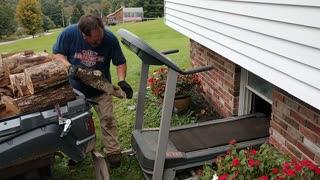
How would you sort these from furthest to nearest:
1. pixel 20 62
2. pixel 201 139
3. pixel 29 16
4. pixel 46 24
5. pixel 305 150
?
pixel 46 24
pixel 29 16
pixel 201 139
pixel 20 62
pixel 305 150

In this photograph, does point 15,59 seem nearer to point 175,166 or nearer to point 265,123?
point 175,166

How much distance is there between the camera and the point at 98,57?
147 inches

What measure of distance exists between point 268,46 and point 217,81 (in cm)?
236

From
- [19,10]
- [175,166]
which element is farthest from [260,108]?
[19,10]

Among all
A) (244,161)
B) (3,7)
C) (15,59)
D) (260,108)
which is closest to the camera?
(244,161)

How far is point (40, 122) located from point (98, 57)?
1388mm

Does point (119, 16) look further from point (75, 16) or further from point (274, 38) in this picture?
point (274, 38)

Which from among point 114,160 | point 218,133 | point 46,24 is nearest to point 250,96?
point 218,133

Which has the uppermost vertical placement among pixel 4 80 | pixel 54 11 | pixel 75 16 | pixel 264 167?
pixel 4 80

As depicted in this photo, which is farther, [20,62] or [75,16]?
[75,16]

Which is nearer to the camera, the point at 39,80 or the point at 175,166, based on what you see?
the point at 39,80

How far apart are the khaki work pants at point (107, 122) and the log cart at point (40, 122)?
0.93 m

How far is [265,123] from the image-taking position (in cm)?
399

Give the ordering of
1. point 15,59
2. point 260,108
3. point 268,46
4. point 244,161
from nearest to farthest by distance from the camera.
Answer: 1. point 244,161
2. point 268,46
3. point 15,59
4. point 260,108
